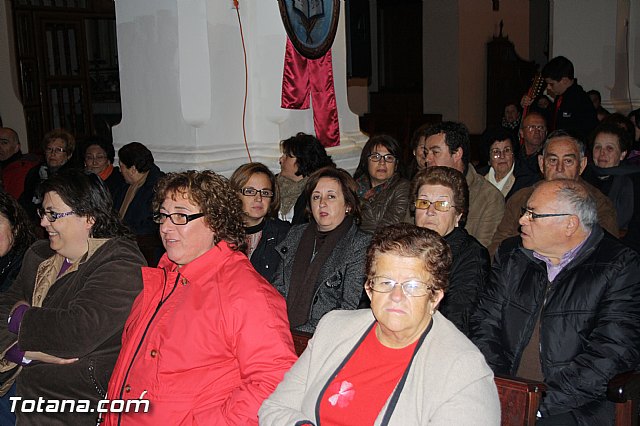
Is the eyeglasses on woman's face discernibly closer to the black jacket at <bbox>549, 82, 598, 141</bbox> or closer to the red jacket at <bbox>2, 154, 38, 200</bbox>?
the red jacket at <bbox>2, 154, 38, 200</bbox>

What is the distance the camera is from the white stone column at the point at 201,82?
16.8 feet

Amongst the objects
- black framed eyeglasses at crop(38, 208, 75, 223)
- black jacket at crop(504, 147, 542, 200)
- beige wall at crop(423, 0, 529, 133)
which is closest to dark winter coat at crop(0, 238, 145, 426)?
black framed eyeglasses at crop(38, 208, 75, 223)

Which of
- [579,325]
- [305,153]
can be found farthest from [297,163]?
[579,325]

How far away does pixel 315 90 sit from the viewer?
18.4 ft

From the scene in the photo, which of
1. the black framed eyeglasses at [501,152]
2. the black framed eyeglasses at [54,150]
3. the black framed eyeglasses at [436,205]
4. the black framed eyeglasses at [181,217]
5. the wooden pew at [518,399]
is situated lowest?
the wooden pew at [518,399]

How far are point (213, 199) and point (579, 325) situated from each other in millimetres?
1376

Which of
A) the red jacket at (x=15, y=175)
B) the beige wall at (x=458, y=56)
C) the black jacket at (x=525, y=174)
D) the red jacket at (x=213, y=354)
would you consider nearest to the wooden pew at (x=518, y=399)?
the red jacket at (x=213, y=354)

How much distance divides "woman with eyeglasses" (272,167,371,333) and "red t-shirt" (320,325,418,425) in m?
1.07

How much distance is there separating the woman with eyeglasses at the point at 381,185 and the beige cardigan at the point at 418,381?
199 cm

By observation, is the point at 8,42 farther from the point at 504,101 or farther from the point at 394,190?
the point at 504,101

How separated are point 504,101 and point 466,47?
1.31m

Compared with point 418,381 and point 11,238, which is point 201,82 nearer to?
point 11,238

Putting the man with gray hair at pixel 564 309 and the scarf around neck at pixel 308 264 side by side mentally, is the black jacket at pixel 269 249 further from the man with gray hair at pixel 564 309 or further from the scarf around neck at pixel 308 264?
the man with gray hair at pixel 564 309

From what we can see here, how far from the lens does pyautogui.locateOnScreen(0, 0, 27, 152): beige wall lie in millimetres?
8422
